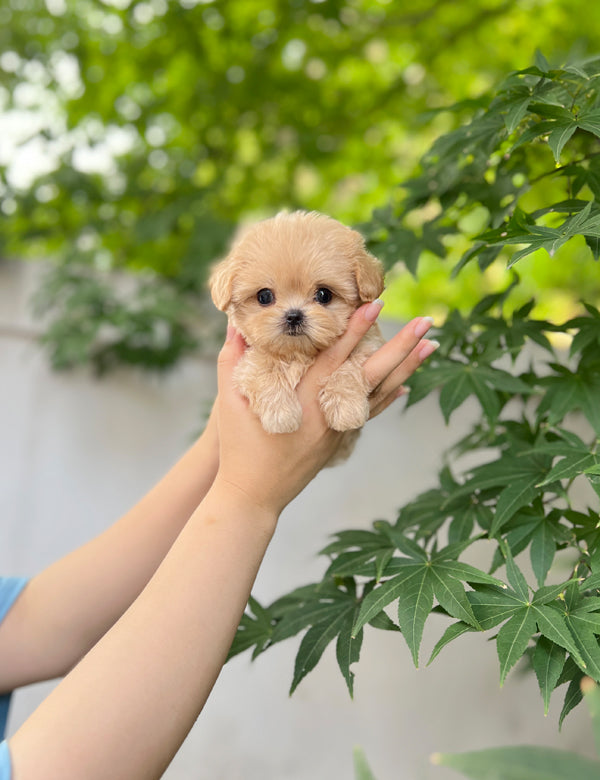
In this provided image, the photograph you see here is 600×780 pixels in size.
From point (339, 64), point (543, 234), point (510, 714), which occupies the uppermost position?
point (339, 64)

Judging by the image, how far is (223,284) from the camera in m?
1.02

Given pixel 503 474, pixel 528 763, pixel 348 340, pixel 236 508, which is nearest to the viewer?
pixel 528 763

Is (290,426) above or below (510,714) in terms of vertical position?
above

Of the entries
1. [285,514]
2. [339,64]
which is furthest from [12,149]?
[285,514]

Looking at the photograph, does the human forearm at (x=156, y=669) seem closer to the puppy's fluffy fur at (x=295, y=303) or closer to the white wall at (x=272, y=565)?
the puppy's fluffy fur at (x=295, y=303)

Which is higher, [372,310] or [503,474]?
[372,310]

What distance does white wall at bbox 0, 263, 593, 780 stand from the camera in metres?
2.31

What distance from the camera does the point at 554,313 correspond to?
373 cm

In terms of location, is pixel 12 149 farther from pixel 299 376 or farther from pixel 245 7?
pixel 299 376

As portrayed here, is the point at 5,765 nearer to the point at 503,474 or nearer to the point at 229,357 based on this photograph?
the point at 229,357

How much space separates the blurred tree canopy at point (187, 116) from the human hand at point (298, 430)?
54.3 inches

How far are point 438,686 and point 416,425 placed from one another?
3.05ft

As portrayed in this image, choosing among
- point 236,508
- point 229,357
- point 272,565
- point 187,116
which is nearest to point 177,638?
point 236,508

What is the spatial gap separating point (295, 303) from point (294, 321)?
3 cm
